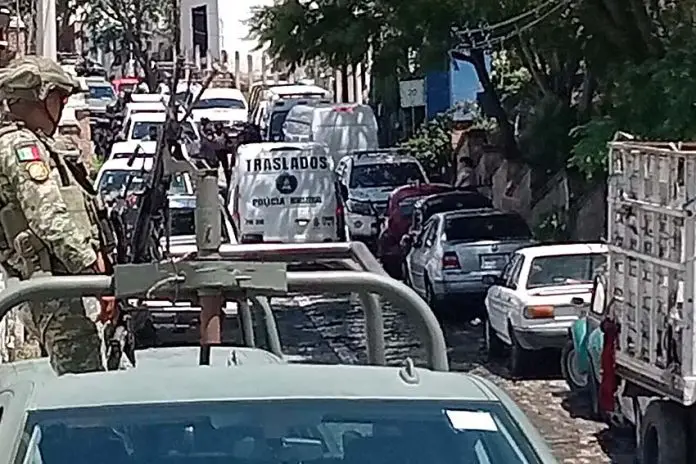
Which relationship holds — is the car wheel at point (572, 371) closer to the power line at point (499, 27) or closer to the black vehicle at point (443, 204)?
the power line at point (499, 27)

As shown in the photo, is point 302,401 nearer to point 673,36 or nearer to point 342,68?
point 673,36

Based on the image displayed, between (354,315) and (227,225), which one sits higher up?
(227,225)

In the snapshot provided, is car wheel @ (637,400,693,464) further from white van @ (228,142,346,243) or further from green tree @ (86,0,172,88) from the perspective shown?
green tree @ (86,0,172,88)

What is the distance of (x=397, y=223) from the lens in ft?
92.0

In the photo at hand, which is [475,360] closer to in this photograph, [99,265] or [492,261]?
[492,261]

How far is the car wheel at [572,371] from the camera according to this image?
15.1 metres

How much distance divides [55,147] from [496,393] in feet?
9.72

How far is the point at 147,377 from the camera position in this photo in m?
4.19

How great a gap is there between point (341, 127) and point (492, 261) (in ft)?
53.7

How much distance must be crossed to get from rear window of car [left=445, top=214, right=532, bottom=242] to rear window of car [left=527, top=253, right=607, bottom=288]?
14.3ft

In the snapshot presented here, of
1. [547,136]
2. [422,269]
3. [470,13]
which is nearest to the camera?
[470,13]

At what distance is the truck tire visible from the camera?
37.5 ft

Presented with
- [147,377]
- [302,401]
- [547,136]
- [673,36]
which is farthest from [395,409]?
[547,136]

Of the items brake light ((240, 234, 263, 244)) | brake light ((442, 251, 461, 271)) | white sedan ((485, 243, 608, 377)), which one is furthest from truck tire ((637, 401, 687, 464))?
brake light ((240, 234, 263, 244))
